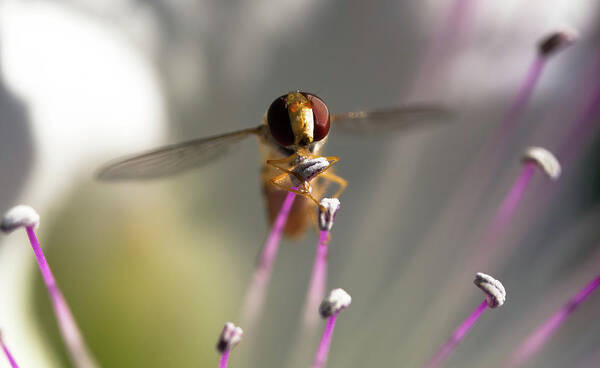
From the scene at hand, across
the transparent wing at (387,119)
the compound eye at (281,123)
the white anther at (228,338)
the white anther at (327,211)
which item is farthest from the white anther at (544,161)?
the white anther at (228,338)

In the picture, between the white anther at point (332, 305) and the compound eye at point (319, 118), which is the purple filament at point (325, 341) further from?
the compound eye at point (319, 118)

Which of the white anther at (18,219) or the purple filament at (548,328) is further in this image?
the purple filament at (548,328)

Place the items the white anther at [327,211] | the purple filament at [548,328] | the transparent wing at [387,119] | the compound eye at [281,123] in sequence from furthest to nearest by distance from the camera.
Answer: the transparent wing at [387,119], the purple filament at [548,328], the white anther at [327,211], the compound eye at [281,123]

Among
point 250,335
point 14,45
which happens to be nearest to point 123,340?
point 250,335

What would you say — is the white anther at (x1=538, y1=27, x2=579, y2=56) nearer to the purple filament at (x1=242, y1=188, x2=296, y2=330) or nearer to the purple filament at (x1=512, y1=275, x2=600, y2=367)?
the purple filament at (x1=512, y1=275, x2=600, y2=367)

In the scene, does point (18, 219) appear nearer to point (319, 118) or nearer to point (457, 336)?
point (319, 118)

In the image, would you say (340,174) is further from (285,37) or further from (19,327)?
(19,327)

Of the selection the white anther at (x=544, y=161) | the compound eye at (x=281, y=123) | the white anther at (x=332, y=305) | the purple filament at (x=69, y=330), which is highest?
the white anther at (x=544, y=161)

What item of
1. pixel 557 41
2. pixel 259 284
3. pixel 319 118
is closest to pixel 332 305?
pixel 319 118
